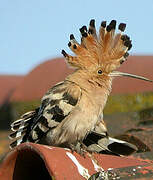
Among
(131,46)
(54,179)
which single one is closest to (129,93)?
(131,46)

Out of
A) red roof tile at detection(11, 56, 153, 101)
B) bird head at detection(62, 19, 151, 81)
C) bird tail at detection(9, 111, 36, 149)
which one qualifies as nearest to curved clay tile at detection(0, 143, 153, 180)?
bird tail at detection(9, 111, 36, 149)

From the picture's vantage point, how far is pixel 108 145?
241 centimetres

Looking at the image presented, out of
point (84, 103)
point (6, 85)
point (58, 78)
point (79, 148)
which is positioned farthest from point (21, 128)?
point (6, 85)

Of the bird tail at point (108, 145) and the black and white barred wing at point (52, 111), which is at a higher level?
the black and white barred wing at point (52, 111)

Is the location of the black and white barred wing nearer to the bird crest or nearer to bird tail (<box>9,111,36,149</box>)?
bird tail (<box>9,111,36,149</box>)

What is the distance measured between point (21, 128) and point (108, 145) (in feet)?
1.37

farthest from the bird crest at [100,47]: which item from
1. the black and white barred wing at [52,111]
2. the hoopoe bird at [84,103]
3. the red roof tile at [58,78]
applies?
the red roof tile at [58,78]

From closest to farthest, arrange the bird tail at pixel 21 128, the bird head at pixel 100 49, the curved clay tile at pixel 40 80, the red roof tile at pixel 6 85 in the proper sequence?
1. the bird tail at pixel 21 128
2. the bird head at pixel 100 49
3. the curved clay tile at pixel 40 80
4. the red roof tile at pixel 6 85

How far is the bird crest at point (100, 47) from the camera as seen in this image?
2.57 meters

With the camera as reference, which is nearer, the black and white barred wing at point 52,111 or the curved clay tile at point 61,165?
the curved clay tile at point 61,165

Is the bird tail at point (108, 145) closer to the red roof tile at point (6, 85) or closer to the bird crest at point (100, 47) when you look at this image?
the bird crest at point (100, 47)

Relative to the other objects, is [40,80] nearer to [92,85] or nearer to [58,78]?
[58,78]

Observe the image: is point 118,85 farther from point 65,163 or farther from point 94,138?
point 65,163

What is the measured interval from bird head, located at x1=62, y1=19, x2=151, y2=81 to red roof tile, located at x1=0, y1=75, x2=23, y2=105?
9.03 ft
